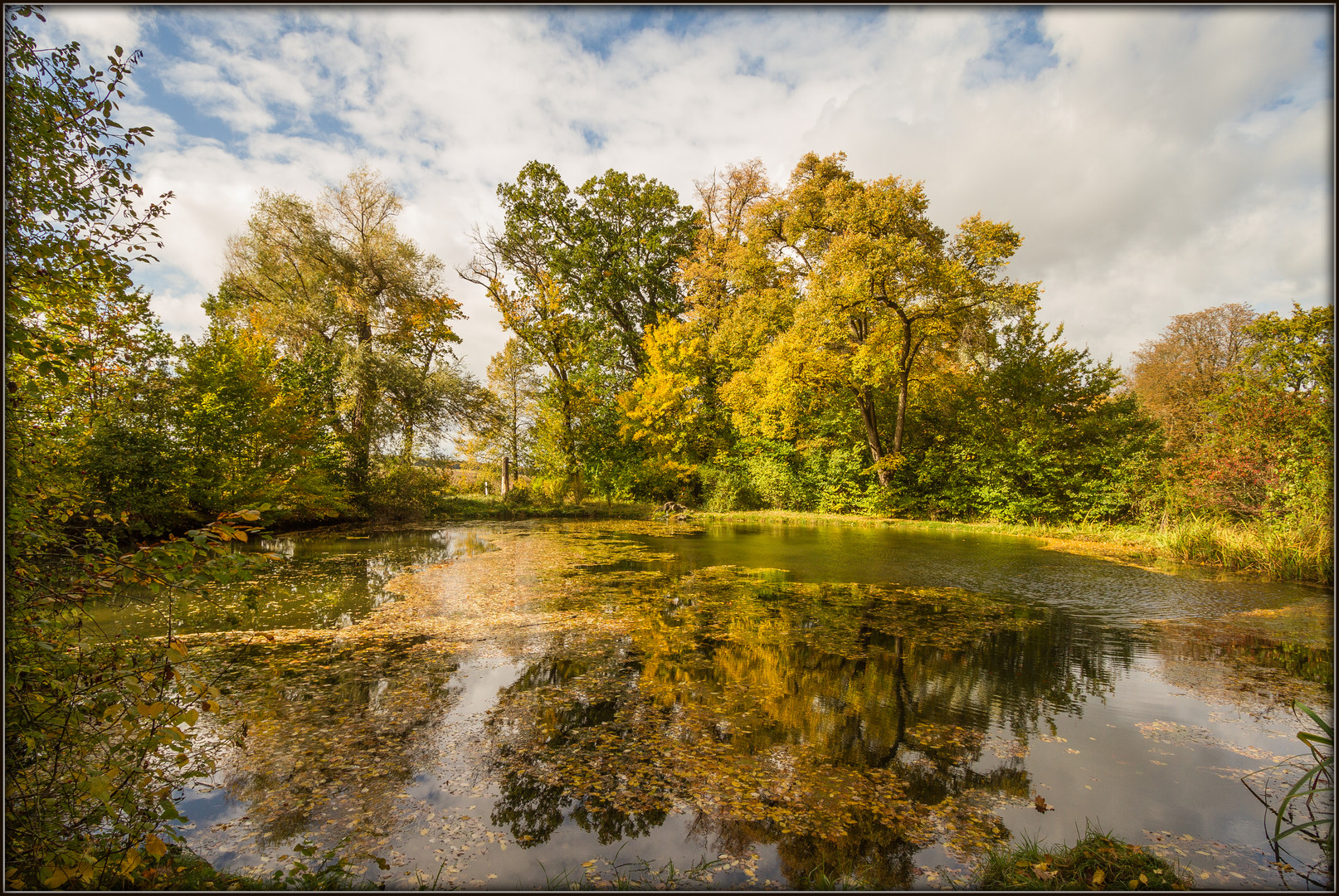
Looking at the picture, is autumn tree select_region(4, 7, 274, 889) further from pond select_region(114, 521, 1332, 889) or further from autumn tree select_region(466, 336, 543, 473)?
autumn tree select_region(466, 336, 543, 473)

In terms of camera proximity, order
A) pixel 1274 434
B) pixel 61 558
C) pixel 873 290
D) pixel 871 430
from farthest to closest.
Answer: pixel 871 430, pixel 873 290, pixel 1274 434, pixel 61 558

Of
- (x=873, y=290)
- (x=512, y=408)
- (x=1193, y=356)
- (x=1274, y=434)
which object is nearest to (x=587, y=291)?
(x=512, y=408)

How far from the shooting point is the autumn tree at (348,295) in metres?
18.4

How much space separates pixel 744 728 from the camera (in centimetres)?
409

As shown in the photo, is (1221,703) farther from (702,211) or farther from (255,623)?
(702,211)

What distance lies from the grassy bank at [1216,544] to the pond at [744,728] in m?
0.77

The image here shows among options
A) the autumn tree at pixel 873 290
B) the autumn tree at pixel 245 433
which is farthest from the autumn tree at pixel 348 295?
the autumn tree at pixel 873 290

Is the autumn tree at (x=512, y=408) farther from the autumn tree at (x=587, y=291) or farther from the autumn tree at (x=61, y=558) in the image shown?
the autumn tree at (x=61, y=558)

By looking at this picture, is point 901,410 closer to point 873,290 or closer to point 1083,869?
point 873,290

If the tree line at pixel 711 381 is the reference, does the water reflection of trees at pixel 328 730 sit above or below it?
below

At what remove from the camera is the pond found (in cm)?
278

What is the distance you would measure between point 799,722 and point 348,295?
21.9 meters

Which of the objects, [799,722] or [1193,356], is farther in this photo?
[1193,356]

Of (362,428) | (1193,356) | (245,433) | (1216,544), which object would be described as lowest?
(1216,544)
